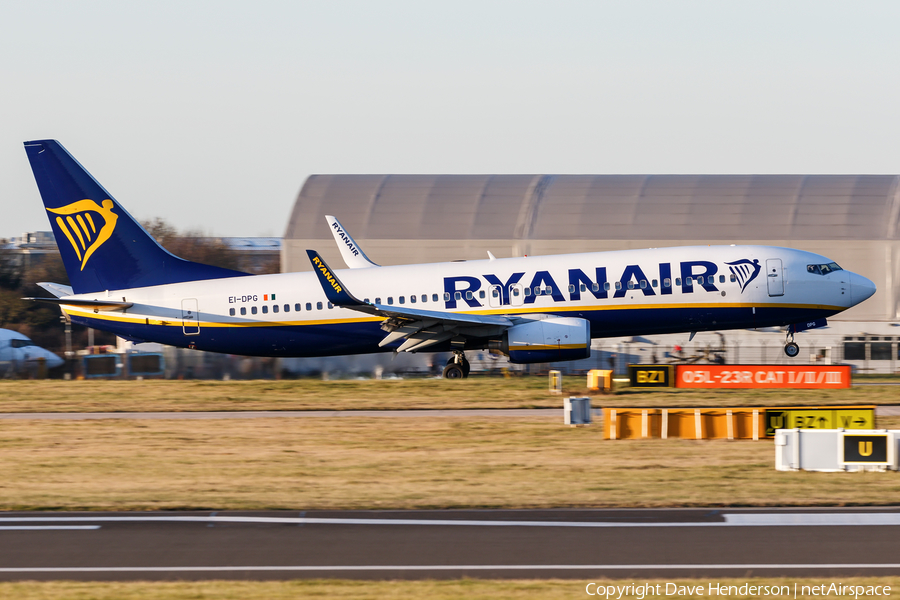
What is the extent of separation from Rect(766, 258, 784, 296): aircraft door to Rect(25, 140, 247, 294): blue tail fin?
75.3 ft

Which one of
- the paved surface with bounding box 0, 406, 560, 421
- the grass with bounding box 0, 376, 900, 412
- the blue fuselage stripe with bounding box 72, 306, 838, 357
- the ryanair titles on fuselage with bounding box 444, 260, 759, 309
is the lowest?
the paved surface with bounding box 0, 406, 560, 421

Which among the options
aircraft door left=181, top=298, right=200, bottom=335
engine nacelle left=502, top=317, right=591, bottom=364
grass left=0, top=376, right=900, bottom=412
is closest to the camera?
grass left=0, top=376, right=900, bottom=412

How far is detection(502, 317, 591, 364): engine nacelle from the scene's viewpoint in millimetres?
36344

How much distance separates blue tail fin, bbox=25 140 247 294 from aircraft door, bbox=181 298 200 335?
1099 mm

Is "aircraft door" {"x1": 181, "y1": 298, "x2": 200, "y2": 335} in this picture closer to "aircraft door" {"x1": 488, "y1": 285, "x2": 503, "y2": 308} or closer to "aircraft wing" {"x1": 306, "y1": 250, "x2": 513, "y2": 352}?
"aircraft wing" {"x1": 306, "y1": 250, "x2": 513, "y2": 352}

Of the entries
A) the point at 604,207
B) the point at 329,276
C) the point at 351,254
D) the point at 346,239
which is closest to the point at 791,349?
the point at 329,276

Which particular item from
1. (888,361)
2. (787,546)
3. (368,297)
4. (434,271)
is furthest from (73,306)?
(888,361)

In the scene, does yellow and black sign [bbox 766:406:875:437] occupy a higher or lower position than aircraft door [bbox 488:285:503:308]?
lower

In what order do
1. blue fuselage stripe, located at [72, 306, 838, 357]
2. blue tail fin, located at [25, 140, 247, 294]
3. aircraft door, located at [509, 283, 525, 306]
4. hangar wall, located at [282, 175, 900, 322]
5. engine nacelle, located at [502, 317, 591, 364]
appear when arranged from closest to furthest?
1. engine nacelle, located at [502, 317, 591, 364]
2. blue fuselage stripe, located at [72, 306, 838, 357]
3. aircraft door, located at [509, 283, 525, 306]
4. blue tail fin, located at [25, 140, 247, 294]
5. hangar wall, located at [282, 175, 900, 322]

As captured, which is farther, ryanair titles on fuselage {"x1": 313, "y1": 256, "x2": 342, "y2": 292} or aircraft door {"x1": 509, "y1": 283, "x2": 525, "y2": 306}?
aircraft door {"x1": 509, "y1": 283, "x2": 525, "y2": 306}

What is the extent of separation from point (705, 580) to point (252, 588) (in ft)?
18.2

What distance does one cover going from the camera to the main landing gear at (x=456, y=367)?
39156 mm

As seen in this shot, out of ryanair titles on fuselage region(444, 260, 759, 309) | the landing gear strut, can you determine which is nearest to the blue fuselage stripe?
ryanair titles on fuselage region(444, 260, 759, 309)

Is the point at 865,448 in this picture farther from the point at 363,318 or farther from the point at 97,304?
the point at 97,304
